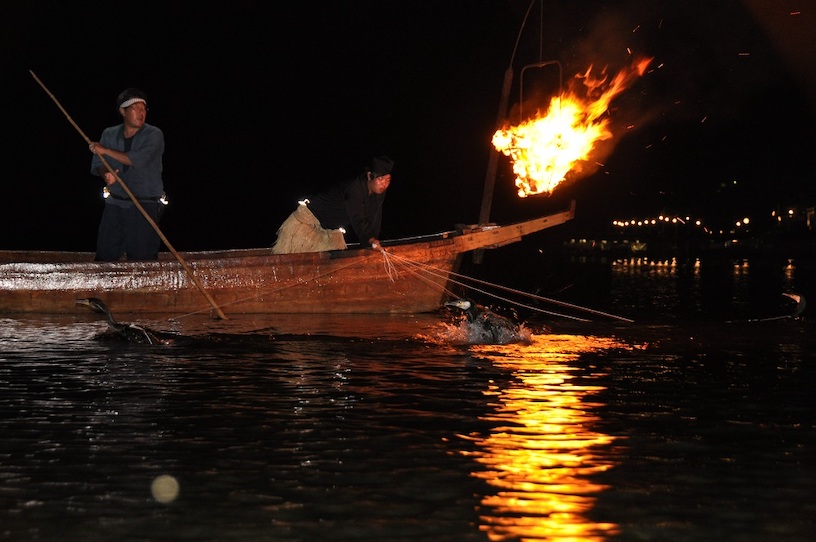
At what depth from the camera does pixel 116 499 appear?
19.4 feet

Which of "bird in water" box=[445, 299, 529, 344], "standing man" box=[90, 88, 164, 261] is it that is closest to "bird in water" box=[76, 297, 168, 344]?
"standing man" box=[90, 88, 164, 261]

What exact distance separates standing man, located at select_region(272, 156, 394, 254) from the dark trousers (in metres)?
1.89

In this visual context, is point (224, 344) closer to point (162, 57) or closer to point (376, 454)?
point (376, 454)

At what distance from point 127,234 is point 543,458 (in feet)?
34.7

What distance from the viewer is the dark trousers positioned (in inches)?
621

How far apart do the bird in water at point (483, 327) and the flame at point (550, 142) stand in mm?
3963

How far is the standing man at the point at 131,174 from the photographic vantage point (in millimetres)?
14758

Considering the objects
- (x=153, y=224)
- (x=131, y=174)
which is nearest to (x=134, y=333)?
(x=153, y=224)

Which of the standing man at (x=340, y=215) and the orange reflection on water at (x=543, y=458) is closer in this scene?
the orange reflection on water at (x=543, y=458)

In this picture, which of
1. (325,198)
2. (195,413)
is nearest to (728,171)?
(325,198)

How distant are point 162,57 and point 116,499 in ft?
174

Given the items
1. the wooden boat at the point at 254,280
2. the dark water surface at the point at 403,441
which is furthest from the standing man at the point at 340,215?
the dark water surface at the point at 403,441

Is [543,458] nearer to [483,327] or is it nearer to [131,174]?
[483,327]

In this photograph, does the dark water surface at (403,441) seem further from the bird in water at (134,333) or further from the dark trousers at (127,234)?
the dark trousers at (127,234)
